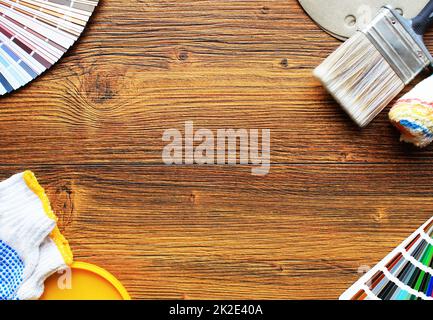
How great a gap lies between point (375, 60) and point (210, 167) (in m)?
0.30

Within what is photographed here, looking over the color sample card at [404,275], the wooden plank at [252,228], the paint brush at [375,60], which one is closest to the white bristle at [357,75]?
the paint brush at [375,60]

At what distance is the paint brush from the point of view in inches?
32.1

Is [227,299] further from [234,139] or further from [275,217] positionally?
[234,139]

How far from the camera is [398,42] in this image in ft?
2.68

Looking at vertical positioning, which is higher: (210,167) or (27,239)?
(210,167)

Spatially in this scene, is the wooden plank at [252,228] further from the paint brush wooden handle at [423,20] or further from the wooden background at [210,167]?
the paint brush wooden handle at [423,20]

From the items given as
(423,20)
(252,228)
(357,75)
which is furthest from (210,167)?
(423,20)

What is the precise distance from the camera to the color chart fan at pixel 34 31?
85cm

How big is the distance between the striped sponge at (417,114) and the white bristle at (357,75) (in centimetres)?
4

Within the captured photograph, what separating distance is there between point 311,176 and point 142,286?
12.6 inches

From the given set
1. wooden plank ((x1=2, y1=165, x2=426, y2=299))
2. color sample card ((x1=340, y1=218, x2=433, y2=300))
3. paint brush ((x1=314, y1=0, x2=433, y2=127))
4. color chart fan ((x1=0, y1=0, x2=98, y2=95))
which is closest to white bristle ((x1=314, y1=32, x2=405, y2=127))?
paint brush ((x1=314, y1=0, x2=433, y2=127))

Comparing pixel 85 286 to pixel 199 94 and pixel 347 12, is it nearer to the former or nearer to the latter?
pixel 199 94

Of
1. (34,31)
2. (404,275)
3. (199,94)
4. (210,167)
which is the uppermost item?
(34,31)
